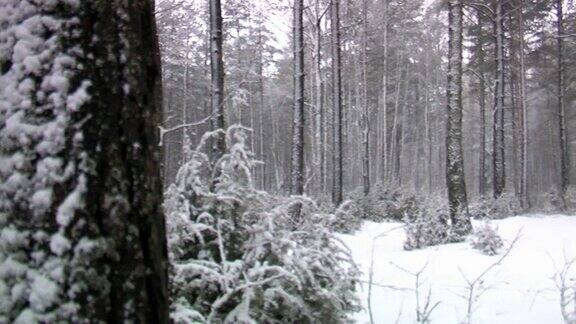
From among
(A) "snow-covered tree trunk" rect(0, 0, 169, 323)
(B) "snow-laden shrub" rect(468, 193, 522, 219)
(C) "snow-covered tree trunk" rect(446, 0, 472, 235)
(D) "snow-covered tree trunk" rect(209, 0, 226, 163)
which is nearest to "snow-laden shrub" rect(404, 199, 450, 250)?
(C) "snow-covered tree trunk" rect(446, 0, 472, 235)

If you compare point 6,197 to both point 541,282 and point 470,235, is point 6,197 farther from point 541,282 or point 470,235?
point 470,235

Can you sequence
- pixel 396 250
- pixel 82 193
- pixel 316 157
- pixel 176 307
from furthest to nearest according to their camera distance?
1. pixel 316 157
2. pixel 396 250
3. pixel 176 307
4. pixel 82 193

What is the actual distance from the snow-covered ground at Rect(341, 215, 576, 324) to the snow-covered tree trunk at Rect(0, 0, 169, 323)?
7.04 ft

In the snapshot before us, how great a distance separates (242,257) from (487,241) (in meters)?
6.02

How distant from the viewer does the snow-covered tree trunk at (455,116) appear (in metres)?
9.53

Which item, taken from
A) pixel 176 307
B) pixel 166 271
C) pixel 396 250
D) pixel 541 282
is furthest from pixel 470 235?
pixel 166 271

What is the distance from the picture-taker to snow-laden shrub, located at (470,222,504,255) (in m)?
7.67

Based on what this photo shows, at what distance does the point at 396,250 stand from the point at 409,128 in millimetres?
29736

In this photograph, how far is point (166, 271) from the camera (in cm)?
128

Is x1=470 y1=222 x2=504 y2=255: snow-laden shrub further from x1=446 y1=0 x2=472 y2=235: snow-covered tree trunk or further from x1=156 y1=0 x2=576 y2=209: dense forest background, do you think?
x1=156 y1=0 x2=576 y2=209: dense forest background

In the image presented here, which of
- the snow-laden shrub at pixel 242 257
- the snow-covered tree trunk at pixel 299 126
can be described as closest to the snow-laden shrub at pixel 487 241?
the snow-covered tree trunk at pixel 299 126

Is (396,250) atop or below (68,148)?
below

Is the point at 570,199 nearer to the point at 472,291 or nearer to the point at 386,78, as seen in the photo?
the point at 386,78

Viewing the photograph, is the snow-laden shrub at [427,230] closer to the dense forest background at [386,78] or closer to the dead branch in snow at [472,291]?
the dead branch in snow at [472,291]
